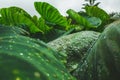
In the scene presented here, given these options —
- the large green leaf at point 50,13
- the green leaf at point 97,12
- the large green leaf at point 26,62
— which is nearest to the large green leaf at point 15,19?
the large green leaf at point 50,13

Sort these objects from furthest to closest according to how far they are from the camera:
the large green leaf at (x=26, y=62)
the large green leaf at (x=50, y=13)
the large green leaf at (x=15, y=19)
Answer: the large green leaf at (x=50, y=13) < the large green leaf at (x=15, y=19) < the large green leaf at (x=26, y=62)

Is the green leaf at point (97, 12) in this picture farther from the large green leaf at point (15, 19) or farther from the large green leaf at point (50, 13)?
the large green leaf at point (15, 19)

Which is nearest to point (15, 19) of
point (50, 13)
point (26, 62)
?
point (50, 13)

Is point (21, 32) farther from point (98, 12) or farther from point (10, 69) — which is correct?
point (98, 12)

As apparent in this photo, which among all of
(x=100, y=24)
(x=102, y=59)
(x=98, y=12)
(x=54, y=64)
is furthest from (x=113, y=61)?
(x=98, y=12)

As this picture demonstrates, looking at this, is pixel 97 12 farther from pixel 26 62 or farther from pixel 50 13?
pixel 26 62

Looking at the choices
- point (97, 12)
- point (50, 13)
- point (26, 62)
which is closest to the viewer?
point (26, 62)
